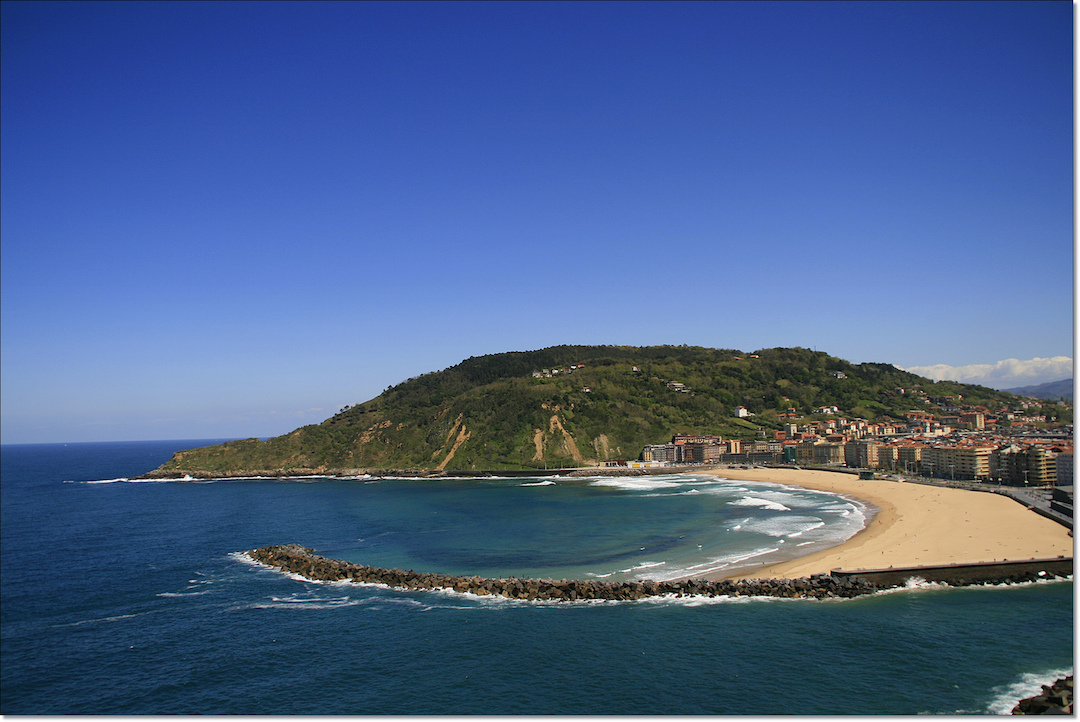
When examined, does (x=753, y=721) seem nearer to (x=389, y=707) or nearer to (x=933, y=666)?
(x=389, y=707)

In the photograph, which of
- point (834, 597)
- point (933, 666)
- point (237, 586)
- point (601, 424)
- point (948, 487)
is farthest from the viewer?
point (601, 424)

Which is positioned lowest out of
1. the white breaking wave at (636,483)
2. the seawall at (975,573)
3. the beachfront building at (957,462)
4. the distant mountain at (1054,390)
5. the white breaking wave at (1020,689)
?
the white breaking wave at (636,483)

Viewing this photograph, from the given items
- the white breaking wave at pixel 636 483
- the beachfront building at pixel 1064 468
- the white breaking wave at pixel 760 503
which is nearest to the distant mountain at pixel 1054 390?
the beachfront building at pixel 1064 468

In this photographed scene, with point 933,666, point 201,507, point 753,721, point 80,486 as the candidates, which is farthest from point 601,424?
point 753,721

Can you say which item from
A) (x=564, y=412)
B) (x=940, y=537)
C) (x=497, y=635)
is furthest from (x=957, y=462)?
(x=497, y=635)

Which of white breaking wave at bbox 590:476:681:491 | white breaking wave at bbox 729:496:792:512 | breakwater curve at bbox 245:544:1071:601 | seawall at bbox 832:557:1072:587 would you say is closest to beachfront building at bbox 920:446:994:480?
white breaking wave at bbox 729:496:792:512

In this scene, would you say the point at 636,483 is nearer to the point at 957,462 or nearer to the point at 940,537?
the point at 957,462

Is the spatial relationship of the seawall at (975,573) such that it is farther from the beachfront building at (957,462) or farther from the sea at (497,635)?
the beachfront building at (957,462)
